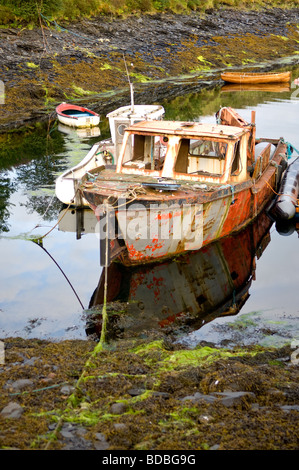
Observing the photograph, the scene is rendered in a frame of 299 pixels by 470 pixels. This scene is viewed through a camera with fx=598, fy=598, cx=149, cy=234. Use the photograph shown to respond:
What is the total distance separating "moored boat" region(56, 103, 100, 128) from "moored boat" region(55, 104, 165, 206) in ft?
18.9

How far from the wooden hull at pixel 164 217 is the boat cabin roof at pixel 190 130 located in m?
1.09

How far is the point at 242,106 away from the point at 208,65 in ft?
41.6

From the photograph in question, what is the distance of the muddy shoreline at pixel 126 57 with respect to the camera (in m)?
29.4

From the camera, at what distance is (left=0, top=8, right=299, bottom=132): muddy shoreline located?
29.4 metres

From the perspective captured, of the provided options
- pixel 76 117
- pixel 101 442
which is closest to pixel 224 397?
pixel 101 442

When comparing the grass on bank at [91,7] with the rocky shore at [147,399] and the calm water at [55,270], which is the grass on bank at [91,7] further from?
the rocky shore at [147,399]

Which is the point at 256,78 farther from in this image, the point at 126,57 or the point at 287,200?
the point at 287,200

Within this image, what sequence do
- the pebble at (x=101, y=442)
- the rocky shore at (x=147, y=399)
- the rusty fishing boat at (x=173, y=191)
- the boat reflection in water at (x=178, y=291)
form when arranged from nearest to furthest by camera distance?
the pebble at (x=101, y=442) → the rocky shore at (x=147, y=399) → the boat reflection in water at (x=178, y=291) → the rusty fishing boat at (x=173, y=191)

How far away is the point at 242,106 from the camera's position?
31328mm

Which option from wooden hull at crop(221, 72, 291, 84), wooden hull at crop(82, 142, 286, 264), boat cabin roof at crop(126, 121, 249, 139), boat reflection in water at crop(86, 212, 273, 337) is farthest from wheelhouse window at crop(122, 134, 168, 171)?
wooden hull at crop(221, 72, 291, 84)

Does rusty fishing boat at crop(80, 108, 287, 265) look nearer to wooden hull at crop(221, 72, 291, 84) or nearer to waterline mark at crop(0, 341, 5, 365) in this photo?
waterline mark at crop(0, 341, 5, 365)

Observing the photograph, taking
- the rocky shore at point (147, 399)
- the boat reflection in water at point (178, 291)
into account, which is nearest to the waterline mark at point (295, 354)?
the rocky shore at point (147, 399)

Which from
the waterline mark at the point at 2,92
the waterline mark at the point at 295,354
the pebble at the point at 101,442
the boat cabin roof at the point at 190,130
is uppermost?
the boat cabin roof at the point at 190,130

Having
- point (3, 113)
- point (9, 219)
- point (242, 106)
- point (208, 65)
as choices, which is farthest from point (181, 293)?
point (208, 65)
